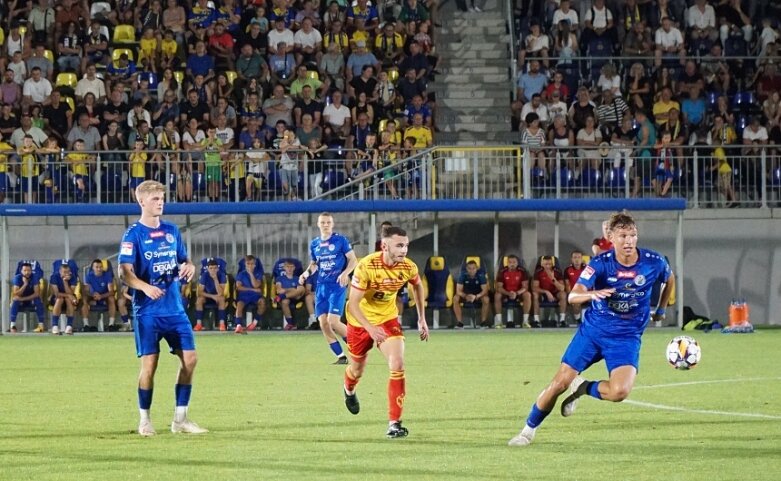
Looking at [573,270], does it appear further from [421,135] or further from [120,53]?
[120,53]

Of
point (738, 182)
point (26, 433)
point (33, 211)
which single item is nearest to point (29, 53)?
point (33, 211)

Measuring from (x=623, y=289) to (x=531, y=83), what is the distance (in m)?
19.8

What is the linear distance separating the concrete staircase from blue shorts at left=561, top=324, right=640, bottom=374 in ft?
64.0

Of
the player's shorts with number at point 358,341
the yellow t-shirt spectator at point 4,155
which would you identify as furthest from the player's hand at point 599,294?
the yellow t-shirt spectator at point 4,155

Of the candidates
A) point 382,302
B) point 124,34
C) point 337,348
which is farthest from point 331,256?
point 124,34

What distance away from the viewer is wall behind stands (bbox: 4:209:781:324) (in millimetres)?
27250

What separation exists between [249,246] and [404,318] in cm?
328

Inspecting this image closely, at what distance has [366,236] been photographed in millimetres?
27203

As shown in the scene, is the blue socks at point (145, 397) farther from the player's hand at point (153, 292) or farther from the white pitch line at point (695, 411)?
the white pitch line at point (695, 411)

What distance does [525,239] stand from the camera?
2744 centimetres

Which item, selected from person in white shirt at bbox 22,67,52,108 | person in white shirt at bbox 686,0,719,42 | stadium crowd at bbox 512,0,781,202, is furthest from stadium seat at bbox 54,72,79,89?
person in white shirt at bbox 686,0,719,42

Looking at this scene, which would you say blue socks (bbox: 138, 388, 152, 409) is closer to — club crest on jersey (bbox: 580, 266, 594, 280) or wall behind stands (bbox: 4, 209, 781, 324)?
club crest on jersey (bbox: 580, 266, 594, 280)

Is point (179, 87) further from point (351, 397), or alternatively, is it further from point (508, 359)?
point (351, 397)

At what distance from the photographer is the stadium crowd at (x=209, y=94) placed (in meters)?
27.1
